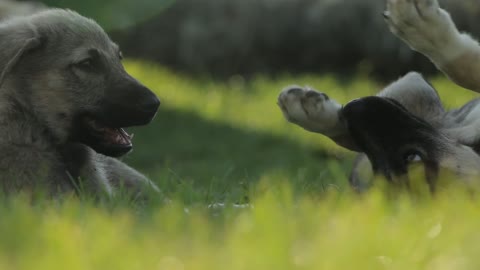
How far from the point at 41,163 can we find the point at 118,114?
13.7 inches

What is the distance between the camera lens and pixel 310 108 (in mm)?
4215

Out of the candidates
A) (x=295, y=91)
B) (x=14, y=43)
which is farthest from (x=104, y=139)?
(x=295, y=91)

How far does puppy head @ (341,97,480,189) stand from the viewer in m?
3.79

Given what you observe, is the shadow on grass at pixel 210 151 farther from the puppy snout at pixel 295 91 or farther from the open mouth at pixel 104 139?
the open mouth at pixel 104 139

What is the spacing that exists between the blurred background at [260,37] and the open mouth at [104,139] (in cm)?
684

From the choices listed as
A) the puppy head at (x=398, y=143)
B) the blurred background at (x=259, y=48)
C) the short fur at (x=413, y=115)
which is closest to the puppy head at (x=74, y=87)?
the short fur at (x=413, y=115)

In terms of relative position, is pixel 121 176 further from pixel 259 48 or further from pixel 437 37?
pixel 259 48

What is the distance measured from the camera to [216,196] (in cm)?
403

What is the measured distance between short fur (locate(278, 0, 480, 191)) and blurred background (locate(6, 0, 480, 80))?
6.42 meters

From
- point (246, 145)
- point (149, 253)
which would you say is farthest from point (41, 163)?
point (246, 145)

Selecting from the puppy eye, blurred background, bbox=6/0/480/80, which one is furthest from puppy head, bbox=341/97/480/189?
blurred background, bbox=6/0/480/80

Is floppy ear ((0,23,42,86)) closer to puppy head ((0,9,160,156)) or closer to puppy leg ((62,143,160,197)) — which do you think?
puppy head ((0,9,160,156))

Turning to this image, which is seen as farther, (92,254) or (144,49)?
(144,49)

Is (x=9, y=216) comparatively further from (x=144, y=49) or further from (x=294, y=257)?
(x=144, y=49)
